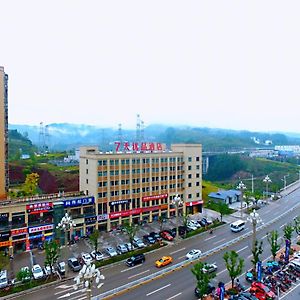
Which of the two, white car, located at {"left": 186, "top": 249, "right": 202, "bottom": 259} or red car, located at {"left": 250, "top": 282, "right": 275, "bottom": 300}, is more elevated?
red car, located at {"left": 250, "top": 282, "right": 275, "bottom": 300}

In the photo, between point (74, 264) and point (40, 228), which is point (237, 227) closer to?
point (74, 264)

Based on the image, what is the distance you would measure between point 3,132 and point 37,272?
79.7 feet

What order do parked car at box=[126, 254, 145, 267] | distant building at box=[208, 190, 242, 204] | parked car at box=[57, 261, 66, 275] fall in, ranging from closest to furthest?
parked car at box=[57, 261, 66, 275], parked car at box=[126, 254, 145, 267], distant building at box=[208, 190, 242, 204]

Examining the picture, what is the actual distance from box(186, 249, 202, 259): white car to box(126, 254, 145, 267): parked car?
5010 millimetres

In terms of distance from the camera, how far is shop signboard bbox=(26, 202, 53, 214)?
124 feet

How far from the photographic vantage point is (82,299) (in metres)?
25.9

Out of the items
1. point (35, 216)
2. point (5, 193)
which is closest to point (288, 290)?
point (35, 216)

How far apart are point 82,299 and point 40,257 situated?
1163cm

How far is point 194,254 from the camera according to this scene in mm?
34125

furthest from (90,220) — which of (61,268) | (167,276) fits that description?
(167,276)

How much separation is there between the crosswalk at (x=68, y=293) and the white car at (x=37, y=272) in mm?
2684

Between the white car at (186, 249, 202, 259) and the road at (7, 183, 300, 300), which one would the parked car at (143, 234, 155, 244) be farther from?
the white car at (186, 249, 202, 259)

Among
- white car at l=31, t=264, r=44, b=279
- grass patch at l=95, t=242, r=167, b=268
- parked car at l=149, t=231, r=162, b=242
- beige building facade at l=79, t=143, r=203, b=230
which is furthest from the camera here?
beige building facade at l=79, t=143, r=203, b=230

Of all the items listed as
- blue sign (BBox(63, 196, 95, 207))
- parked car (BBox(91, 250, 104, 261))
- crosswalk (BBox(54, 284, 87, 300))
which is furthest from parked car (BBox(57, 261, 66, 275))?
blue sign (BBox(63, 196, 95, 207))
